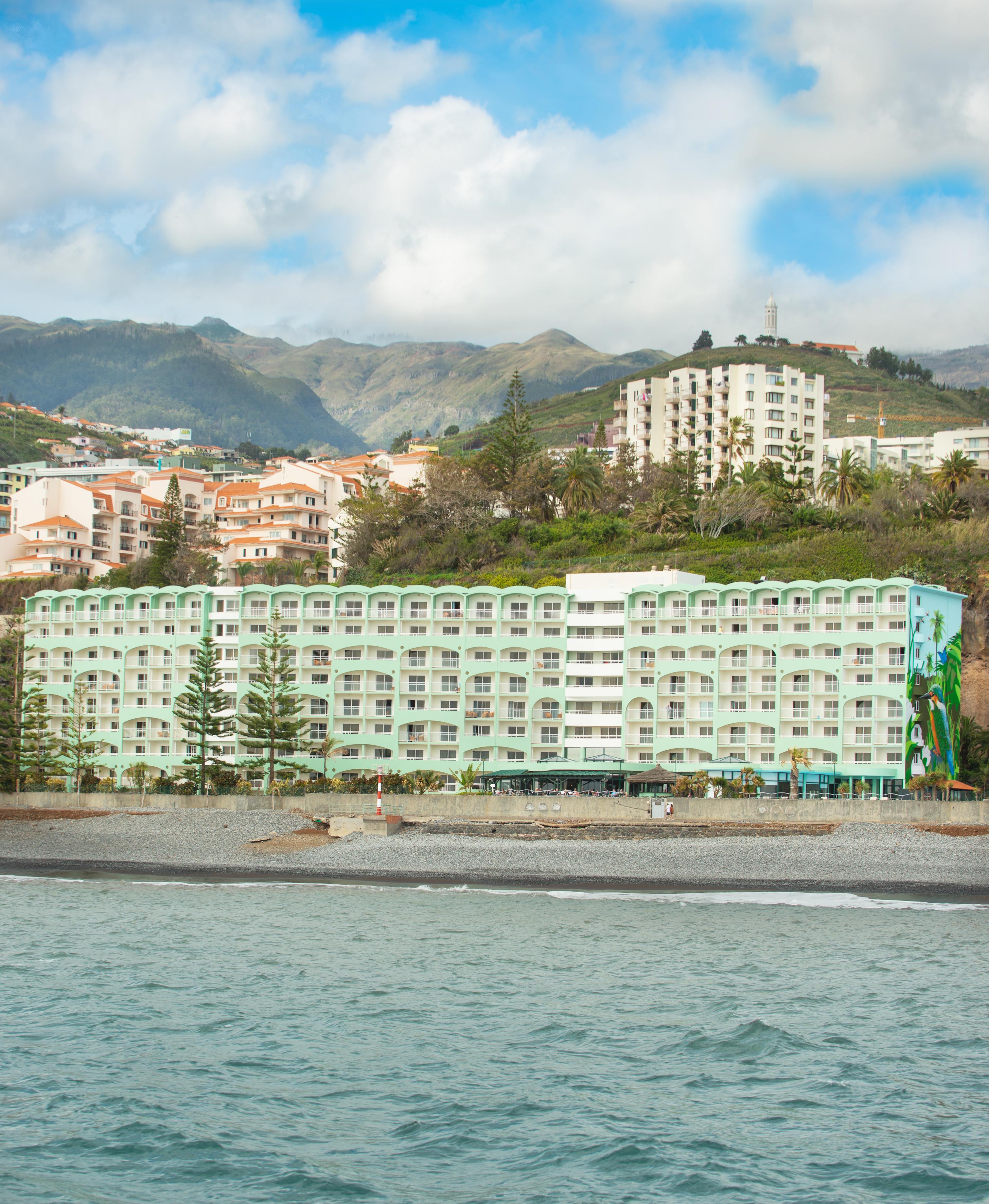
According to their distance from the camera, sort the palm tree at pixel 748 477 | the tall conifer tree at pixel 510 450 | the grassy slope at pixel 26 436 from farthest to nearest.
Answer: the grassy slope at pixel 26 436 → the tall conifer tree at pixel 510 450 → the palm tree at pixel 748 477

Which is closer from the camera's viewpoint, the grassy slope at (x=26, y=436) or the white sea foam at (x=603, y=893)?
the white sea foam at (x=603, y=893)

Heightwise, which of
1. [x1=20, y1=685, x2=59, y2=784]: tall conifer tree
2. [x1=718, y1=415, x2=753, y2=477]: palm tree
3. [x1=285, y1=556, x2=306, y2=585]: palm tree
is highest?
[x1=718, y1=415, x2=753, y2=477]: palm tree

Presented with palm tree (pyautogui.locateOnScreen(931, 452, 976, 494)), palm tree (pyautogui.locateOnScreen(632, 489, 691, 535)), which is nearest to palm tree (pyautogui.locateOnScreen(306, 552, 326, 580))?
palm tree (pyautogui.locateOnScreen(632, 489, 691, 535))

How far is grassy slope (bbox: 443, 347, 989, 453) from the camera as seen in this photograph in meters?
140

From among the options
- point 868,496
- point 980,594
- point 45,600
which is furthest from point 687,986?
point 868,496

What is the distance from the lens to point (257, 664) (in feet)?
215

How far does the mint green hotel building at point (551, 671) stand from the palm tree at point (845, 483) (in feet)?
63.2

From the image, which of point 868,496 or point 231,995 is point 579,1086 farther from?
point 868,496

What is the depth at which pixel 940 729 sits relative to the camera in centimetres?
5841

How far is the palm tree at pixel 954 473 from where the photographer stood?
7894 cm

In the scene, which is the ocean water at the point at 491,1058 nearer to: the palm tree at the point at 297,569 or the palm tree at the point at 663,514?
the palm tree at the point at 663,514

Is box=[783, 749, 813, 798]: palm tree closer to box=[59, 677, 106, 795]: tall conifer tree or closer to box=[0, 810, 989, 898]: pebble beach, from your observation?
box=[0, 810, 989, 898]: pebble beach

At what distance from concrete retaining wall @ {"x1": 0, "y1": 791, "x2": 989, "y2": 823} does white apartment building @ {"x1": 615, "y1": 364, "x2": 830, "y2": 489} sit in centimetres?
5311

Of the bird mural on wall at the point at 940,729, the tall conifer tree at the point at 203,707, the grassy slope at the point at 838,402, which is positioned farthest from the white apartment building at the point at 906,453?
the tall conifer tree at the point at 203,707
